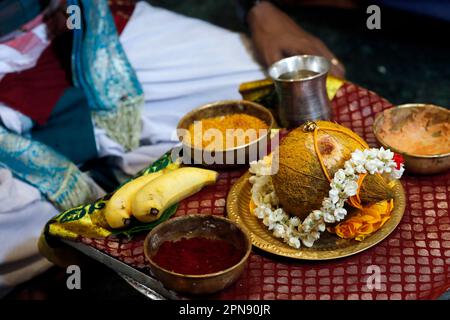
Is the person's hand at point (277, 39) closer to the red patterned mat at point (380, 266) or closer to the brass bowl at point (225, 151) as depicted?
the brass bowl at point (225, 151)

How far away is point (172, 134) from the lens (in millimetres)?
2098

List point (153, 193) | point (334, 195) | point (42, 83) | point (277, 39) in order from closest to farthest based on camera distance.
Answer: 1. point (334, 195)
2. point (153, 193)
3. point (42, 83)
4. point (277, 39)

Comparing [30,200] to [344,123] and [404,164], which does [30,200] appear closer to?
[344,123]

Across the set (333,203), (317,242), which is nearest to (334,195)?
(333,203)

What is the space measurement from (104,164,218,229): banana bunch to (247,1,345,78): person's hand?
28.5 inches

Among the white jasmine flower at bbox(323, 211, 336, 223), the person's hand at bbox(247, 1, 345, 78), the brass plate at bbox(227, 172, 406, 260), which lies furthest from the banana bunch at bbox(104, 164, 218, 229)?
the person's hand at bbox(247, 1, 345, 78)

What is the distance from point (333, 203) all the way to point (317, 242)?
0.12 m

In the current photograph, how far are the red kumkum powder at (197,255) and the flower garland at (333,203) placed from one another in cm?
14

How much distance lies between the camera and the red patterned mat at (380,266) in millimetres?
1200

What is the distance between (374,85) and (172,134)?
1.35 m

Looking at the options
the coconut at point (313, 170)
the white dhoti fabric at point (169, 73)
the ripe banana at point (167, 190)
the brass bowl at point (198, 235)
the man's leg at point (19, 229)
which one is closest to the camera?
the brass bowl at point (198, 235)

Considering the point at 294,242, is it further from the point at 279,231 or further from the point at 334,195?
the point at 334,195

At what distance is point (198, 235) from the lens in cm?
133

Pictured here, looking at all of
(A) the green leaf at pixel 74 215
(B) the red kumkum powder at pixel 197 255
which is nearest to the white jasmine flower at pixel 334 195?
(B) the red kumkum powder at pixel 197 255
